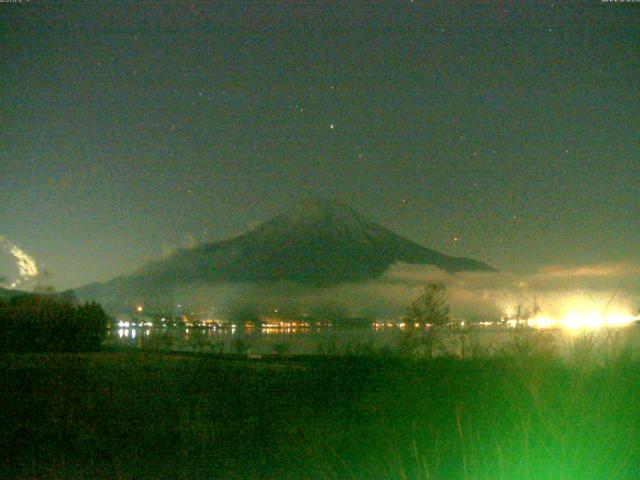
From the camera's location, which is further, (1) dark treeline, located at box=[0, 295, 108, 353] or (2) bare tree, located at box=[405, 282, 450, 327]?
(1) dark treeline, located at box=[0, 295, 108, 353]

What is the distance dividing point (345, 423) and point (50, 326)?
28.5 m

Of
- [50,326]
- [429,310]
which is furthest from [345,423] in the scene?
[50,326]

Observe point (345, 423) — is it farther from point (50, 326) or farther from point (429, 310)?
point (50, 326)

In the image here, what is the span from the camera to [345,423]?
12148 mm

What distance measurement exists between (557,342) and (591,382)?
231 centimetres

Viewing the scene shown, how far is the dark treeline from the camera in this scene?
35969 mm

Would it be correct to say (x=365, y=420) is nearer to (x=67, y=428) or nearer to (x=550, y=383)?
(x=550, y=383)

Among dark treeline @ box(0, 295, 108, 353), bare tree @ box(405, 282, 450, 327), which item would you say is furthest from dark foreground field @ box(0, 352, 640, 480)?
dark treeline @ box(0, 295, 108, 353)

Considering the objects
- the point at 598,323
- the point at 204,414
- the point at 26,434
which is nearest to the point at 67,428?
the point at 26,434

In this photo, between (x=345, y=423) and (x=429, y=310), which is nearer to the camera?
(x=345, y=423)

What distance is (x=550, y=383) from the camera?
11.0 meters

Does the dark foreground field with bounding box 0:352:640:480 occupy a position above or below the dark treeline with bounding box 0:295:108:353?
below

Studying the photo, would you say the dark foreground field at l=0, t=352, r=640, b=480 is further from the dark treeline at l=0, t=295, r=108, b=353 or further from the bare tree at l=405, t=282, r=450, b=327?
the dark treeline at l=0, t=295, r=108, b=353

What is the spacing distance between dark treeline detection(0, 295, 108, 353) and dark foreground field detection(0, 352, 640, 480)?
2100 centimetres
